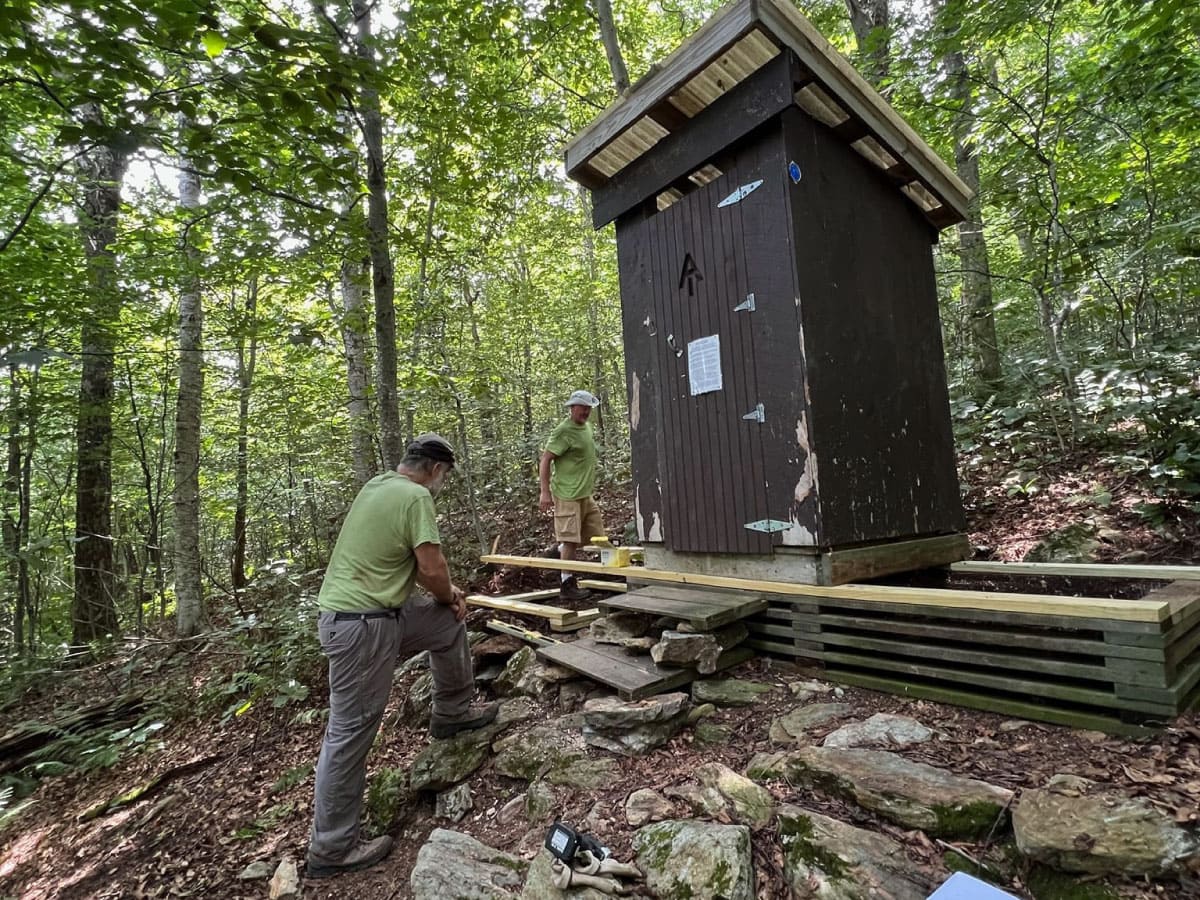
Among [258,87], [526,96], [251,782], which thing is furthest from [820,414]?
[526,96]

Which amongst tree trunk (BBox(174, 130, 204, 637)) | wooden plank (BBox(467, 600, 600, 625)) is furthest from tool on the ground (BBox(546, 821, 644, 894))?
tree trunk (BBox(174, 130, 204, 637))

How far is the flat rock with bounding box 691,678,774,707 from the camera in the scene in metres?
3.47

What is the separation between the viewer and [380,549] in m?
3.51

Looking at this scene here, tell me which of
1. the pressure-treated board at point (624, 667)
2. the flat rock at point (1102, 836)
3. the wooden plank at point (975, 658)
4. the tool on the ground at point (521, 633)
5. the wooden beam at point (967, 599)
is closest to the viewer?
the flat rock at point (1102, 836)

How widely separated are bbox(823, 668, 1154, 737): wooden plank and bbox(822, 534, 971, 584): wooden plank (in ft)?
1.95

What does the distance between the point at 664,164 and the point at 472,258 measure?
5.87 meters

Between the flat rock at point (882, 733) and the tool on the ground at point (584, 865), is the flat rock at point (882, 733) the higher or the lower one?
the higher one

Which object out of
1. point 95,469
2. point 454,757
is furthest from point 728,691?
point 95,469

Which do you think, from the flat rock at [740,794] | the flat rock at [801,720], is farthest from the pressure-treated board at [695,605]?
the flat rock at [740,794]

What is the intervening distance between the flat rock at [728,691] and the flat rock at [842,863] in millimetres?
1140

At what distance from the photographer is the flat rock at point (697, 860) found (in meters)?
2.15

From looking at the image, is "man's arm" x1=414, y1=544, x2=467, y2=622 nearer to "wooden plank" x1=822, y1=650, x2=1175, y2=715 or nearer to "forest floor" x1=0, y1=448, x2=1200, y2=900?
"forest floor" x1=0, y1=448, x2=1200, y2=900

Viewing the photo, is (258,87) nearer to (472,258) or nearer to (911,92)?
(472,258)

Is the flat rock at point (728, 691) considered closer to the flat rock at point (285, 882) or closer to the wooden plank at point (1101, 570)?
the wooden plank at point (1101, 570)
